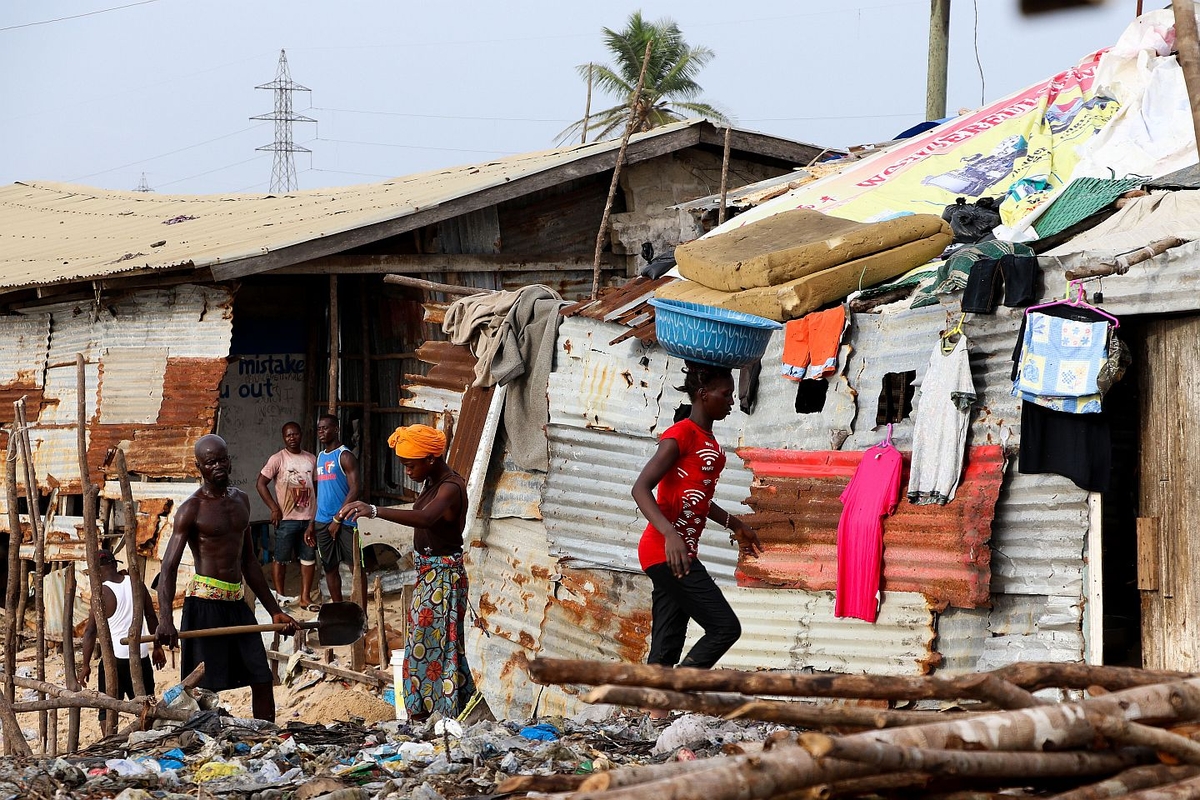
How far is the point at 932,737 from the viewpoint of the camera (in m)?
2.74

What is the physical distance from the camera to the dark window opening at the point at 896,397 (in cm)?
675

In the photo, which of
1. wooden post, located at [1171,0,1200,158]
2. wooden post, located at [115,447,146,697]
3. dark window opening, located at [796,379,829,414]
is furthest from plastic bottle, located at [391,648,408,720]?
wooden post, located at [1171,0,1200,158]

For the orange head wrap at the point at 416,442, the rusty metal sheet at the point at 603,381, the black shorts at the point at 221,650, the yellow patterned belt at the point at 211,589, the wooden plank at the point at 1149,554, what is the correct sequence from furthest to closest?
the rusty metal sheet at the point at 603,381
the yellow patterned belt at the point at 211,589
the black shorts at the point at 221,650
the orange head wrap at the point at 416,442
the wooden plank at the point at 1149,554

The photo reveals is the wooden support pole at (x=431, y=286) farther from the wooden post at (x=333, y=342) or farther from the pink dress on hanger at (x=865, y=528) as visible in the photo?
the pink dress on hanger at (x=865, y=528)

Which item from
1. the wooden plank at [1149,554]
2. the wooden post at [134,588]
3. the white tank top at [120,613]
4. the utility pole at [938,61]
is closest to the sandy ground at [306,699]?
the white tank top at [120,613]

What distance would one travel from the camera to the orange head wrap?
661cm

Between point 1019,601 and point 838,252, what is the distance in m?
2.37

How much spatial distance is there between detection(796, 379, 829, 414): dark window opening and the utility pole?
8032 millimetres

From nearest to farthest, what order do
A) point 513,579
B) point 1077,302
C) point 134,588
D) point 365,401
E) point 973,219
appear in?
point 1077,302 → point 134,588 → point 973,219 → point 513,579 → point 365,401

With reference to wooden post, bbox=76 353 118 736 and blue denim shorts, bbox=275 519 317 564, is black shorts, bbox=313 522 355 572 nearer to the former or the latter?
blue denim shorts, bbox=275 519 317 564

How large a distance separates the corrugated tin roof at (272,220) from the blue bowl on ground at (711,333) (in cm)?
568

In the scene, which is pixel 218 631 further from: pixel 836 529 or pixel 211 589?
pixel 836 529

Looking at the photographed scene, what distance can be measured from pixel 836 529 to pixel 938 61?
29.5 ft

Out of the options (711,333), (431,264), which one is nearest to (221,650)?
(711,333)
